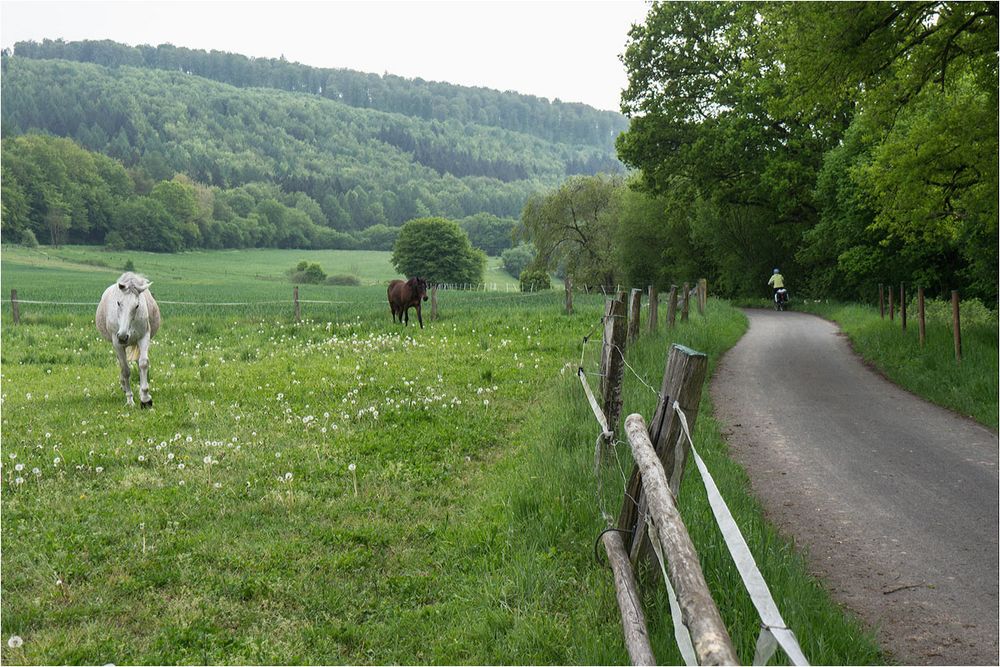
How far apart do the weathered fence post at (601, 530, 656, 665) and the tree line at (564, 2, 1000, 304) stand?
1169 centimetres

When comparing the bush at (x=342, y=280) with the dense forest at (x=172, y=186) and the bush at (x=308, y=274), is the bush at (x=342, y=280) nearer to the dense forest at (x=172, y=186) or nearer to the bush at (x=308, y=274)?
the bush at (x=308, y=274)

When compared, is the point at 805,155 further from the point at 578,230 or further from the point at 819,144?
the point at 578,230

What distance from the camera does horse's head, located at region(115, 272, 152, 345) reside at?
483 inches

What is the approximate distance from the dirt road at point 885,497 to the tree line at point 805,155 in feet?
15.4

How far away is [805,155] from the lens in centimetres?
3403

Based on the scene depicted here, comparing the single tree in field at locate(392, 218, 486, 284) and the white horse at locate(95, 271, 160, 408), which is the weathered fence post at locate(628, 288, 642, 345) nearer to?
the white horse at locate(95, 271, 160, 408)

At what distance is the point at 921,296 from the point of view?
649 inches

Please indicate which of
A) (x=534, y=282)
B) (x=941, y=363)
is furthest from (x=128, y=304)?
(x=534, y=282)

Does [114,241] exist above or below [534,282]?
above

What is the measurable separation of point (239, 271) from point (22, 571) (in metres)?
94.2

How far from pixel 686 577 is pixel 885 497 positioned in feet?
20.0

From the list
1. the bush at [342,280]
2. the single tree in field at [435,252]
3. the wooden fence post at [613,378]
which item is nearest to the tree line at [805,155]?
the wooden fence post at [613,378]

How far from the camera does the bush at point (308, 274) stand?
93312 mm

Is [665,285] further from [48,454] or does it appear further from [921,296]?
[48,454]
